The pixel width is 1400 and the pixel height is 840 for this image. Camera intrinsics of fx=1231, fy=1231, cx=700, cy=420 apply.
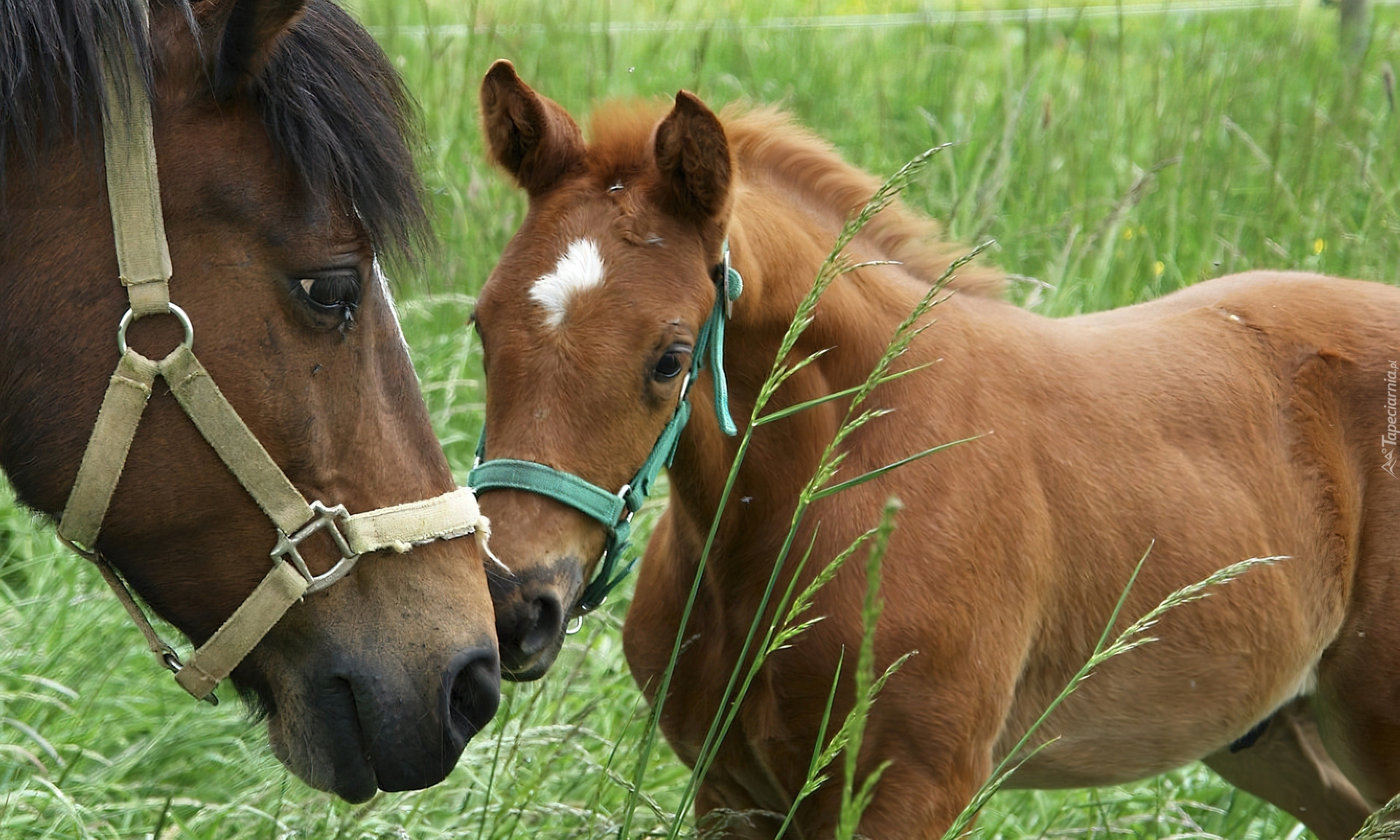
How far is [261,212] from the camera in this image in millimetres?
1697

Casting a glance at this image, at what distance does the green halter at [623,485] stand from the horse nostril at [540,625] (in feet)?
0.59

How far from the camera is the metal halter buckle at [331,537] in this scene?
1.72 meters

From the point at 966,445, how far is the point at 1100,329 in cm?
73

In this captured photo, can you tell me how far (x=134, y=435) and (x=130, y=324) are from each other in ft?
0.49

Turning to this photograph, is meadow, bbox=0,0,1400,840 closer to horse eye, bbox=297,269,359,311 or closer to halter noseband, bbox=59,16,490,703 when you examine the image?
horse eye, bbox=297,269,359,311

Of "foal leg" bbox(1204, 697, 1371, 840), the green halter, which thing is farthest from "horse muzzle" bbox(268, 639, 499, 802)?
"foal leg" bbox(1204, 697, 1371, 840)

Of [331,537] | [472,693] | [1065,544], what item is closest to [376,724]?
[472,693]

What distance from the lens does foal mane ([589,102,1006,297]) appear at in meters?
2.57

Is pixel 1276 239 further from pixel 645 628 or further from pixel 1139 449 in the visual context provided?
pixel 645 628

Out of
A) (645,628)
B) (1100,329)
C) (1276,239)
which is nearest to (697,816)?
(645,628)

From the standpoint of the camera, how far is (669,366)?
2.35m

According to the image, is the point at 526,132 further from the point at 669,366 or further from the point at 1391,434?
the point at 1391,434

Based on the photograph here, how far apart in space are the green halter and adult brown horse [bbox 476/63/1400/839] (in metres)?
0.03

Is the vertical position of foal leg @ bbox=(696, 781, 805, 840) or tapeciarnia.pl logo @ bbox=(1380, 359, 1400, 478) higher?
tapeciarnia.pl logo @ bbox=(1380, 359, 1400, 478)
